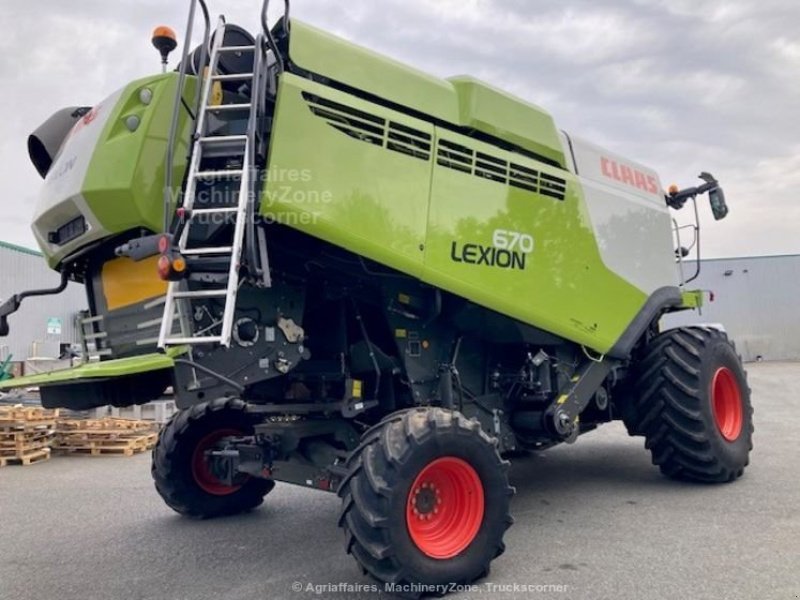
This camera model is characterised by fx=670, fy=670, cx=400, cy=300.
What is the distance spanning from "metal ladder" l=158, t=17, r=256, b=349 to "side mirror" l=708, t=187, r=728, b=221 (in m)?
5.09

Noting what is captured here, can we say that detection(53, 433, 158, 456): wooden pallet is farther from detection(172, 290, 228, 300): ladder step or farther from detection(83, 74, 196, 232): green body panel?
detection(172, 290, 228, 300): ladder step

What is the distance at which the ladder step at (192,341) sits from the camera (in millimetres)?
3441

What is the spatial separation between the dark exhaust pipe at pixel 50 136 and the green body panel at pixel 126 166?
76cm

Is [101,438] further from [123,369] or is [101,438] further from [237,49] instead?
[237,49]

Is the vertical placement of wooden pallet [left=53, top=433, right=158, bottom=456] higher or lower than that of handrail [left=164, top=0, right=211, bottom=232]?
lower

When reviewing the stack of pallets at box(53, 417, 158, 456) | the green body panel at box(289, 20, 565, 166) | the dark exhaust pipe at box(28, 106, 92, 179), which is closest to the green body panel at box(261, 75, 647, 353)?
the green body panel at box(289, 20, 565, 166)

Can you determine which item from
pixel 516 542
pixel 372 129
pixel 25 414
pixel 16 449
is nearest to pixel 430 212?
pixel 372 129

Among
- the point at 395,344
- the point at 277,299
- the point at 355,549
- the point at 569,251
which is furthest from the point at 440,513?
the point at 569,251

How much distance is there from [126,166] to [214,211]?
2.18ft

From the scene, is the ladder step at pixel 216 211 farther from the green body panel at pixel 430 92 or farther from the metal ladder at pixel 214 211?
the green body panel at pixel 430 92

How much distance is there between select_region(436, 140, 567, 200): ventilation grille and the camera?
174 inches

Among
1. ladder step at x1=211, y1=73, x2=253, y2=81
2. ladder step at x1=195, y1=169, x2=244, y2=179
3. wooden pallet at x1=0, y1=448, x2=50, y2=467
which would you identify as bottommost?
wooden pallet at x1=0, y1=448, x2=50, y2=467

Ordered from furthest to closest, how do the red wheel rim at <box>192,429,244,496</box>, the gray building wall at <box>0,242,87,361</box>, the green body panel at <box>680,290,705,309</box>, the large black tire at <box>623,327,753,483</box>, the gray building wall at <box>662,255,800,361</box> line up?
the gray building wall at <box>662,255,800,361</box> < the gray building wall at <box>0,242,87,361</box> < the green body panel at <box>680,290,705,309</box> < the large black tire at <box>623,327,753,483</box> < the red wheel rim at <box>192,429,244,496</box>

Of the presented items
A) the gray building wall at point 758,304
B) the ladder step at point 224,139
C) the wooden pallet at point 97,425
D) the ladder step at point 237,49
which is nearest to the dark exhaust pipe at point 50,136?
the ladder step at point 237,49
